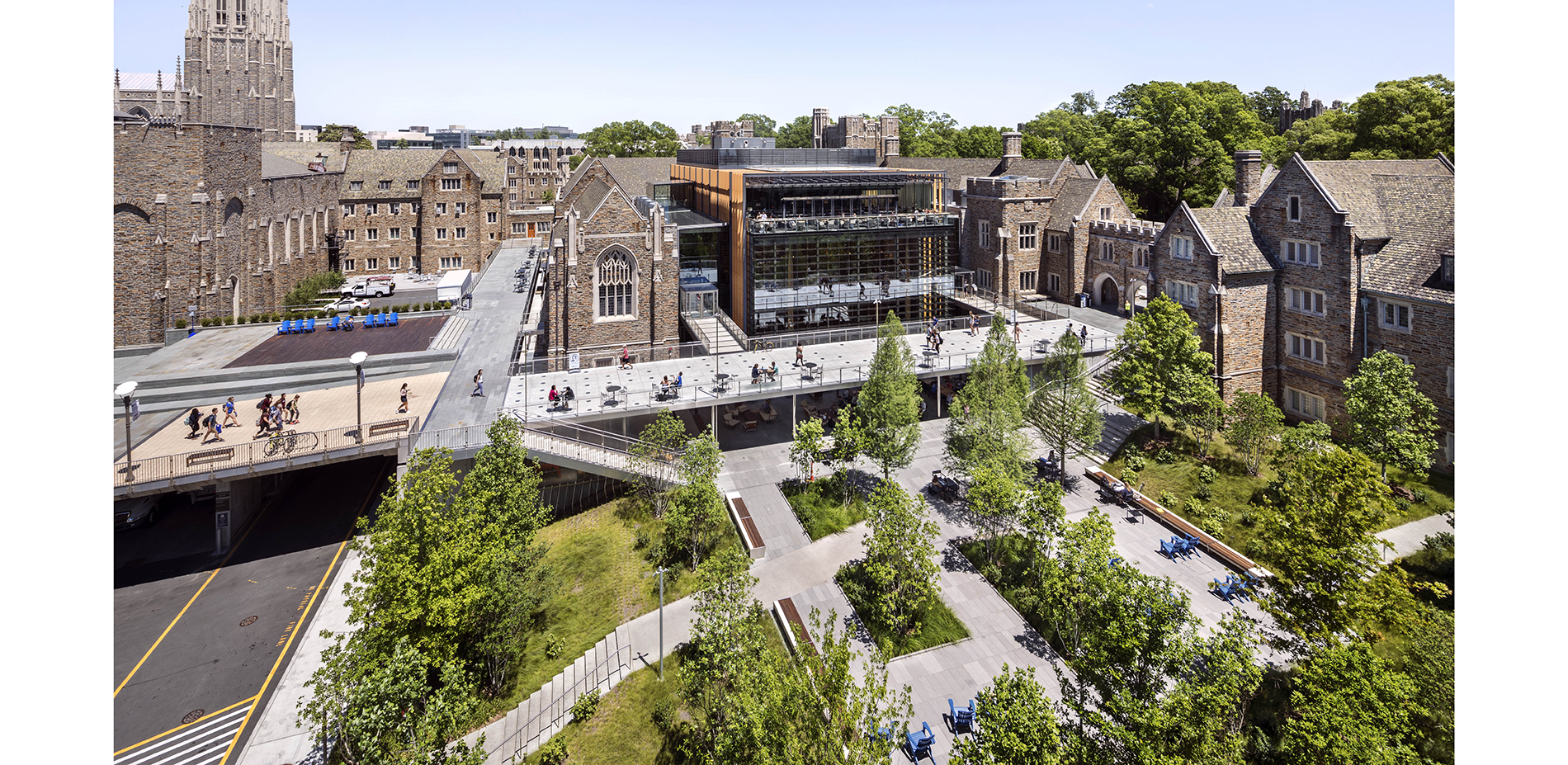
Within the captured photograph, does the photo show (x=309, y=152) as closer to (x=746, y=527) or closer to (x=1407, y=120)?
(x=746, y=527)

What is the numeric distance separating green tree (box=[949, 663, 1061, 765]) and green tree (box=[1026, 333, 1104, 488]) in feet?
72.1

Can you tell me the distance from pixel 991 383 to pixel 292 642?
1141 inches

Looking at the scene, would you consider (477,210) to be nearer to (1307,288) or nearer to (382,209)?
(382,209)

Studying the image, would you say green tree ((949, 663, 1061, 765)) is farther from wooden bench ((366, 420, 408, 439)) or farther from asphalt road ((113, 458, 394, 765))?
wooden bench ((366, 420, 408, 439))

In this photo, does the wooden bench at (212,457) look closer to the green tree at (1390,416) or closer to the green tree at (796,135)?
the green tree at (1390,416)

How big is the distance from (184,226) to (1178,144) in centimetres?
7848

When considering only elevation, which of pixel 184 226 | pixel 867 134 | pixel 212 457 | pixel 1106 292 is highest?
pixel 867 134

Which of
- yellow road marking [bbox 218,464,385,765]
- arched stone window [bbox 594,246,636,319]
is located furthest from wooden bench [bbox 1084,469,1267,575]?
yellow road marking [bbox 218,464,385,765]

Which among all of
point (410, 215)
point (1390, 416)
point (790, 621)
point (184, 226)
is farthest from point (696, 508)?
point (410, 215)

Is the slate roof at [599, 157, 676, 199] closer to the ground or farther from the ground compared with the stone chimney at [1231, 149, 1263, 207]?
farther from the ground

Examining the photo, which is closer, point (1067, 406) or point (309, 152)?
point (1067, 406)

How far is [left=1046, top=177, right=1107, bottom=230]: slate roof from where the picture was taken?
58156mm

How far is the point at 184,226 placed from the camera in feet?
158

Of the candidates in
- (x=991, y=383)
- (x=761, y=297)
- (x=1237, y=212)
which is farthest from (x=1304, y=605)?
(x=761, y=297)
